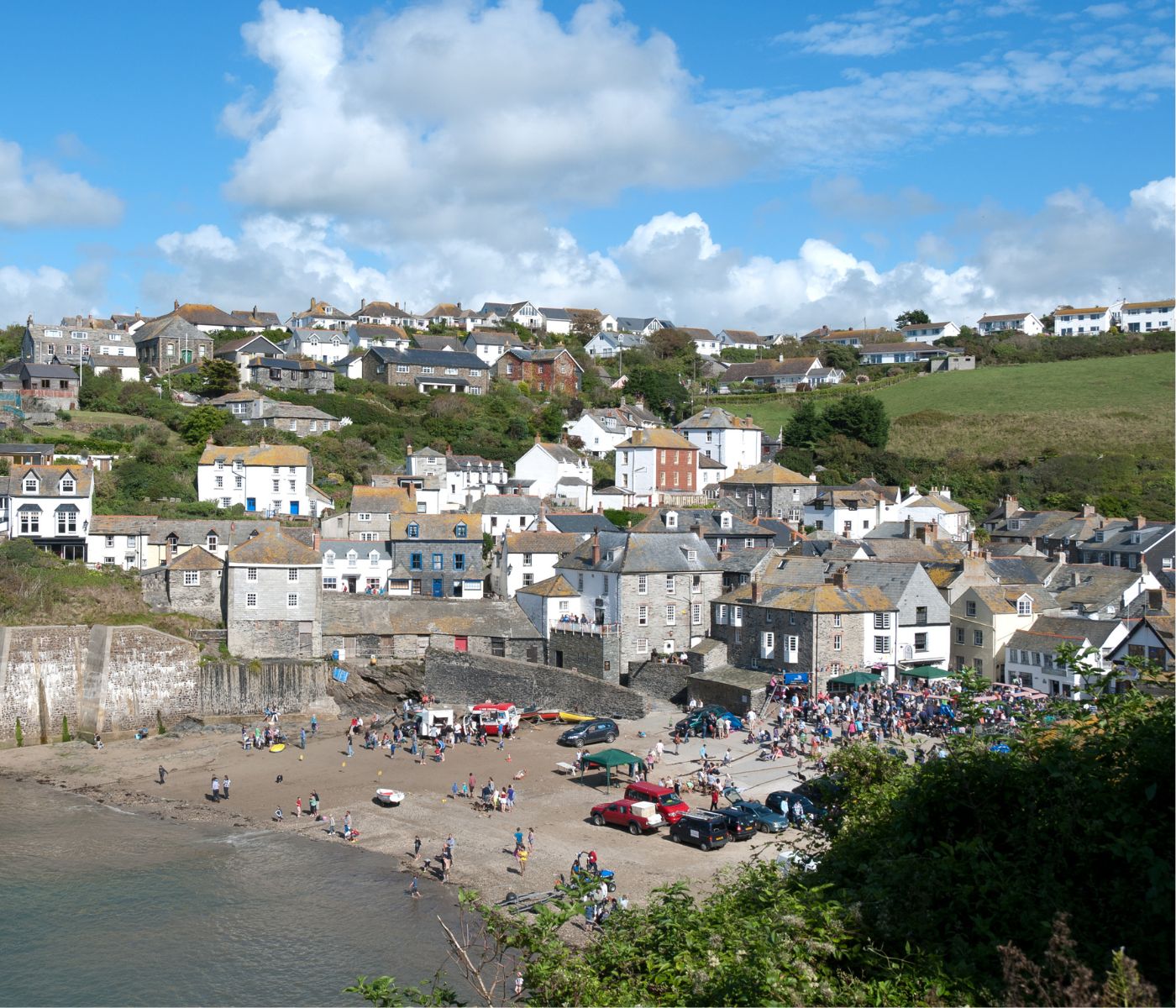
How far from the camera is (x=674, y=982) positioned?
9.57 m

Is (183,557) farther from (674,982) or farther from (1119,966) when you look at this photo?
(1119,966)

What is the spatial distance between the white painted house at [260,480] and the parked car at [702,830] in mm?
36592

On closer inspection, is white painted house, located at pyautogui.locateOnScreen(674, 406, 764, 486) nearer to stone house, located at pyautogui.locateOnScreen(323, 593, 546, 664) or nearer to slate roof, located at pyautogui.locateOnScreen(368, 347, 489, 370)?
slate roof, located at pyautogui.locateOnScreen(368, 347, 489, 370)

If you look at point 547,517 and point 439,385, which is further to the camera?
point 439,385

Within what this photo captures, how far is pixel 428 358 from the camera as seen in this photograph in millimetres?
85438

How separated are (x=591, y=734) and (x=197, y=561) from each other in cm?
1975

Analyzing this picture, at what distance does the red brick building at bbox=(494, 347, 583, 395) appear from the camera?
3551 inches

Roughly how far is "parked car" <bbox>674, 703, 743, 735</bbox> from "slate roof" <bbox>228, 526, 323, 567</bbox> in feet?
52.4

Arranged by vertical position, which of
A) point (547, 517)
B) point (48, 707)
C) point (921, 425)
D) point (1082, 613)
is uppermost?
point (921, 425)

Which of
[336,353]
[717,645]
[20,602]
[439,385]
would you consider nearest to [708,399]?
[439,385]

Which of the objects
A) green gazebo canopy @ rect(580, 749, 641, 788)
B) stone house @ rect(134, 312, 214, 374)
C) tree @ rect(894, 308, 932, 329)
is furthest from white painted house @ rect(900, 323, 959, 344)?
green gazebo canopy @ rect(580, 749, 641, 788)

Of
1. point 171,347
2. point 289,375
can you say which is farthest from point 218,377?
point 171,347

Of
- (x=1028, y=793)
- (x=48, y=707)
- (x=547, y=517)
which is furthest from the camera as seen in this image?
(x=547, y=517)

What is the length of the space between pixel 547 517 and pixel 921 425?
44229 millimetres
